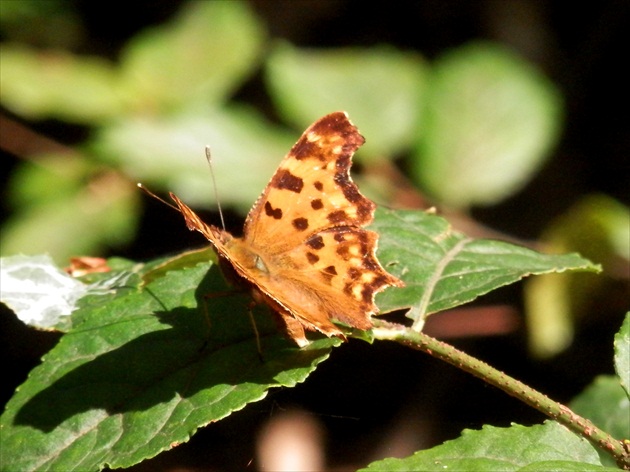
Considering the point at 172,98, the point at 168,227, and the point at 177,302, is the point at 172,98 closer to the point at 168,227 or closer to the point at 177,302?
the point at 168,227

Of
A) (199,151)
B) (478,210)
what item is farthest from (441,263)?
(478,210)

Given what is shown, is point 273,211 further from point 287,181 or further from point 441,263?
point 441,263

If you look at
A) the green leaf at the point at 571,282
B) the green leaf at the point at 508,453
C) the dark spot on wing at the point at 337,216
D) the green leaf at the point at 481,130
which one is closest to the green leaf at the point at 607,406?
the green leaf at the point at 508,453

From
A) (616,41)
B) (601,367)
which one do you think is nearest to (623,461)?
(601,367)

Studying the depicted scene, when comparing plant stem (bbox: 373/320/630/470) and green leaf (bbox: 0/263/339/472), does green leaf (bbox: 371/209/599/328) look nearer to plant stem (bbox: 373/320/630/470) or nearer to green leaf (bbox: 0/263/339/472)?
plant stem (bbox: 373/320/630/470)

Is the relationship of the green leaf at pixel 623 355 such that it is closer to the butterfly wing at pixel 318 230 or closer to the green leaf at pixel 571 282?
the butterfly wing at pixel 318 230

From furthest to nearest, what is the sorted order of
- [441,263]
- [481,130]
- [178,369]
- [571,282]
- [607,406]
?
[481,130], [571,282], [607,406], [441,263], [178,369]
